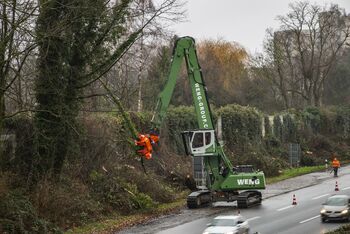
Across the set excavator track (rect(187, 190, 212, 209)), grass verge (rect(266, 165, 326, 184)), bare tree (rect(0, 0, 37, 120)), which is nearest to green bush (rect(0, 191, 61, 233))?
bare tree (rect(0, 0, 37, 120))

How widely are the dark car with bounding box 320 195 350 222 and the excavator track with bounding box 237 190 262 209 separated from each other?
5.01 m

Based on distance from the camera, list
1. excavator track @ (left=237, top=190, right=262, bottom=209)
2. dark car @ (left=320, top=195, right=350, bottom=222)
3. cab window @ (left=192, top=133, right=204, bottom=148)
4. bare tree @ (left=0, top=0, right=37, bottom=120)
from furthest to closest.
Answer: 1. excavator track @ (left=237, top=190, right=262, bottom=209)
2. cab window @ (left=192, top=133, right=204, bottom=148)
3. dark car @ (left=320, top=195, right=350, bottom=222)
4. bare tree @ (left=0, top=0, right=37, bottom=120)

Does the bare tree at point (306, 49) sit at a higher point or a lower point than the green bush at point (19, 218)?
higher

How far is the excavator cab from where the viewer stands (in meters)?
31.8

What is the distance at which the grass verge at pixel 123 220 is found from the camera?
27.6 m

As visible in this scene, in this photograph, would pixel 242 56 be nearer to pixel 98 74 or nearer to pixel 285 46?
pixel 285 46

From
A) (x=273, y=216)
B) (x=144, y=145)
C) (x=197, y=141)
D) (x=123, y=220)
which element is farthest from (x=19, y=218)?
(x=273, y=216)

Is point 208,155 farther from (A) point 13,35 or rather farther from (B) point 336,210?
(A) point 13,35

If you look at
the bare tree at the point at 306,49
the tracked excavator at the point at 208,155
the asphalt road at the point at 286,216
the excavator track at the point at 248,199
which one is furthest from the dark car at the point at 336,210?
the bare tree at the point at 306,49

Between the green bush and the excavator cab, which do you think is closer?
the green bush

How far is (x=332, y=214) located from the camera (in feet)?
94.0

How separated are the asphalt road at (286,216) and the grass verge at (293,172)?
5.83 m

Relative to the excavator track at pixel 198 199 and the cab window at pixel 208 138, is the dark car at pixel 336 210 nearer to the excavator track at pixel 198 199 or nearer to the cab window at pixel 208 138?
the cab window at pixel 208 138

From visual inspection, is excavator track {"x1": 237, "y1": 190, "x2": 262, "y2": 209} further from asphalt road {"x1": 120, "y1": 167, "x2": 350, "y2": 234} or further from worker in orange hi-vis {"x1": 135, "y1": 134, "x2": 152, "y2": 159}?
worker in orange hi-vis {"x1": 135, "y1": 134, "x2": 152, "y2": 159}
